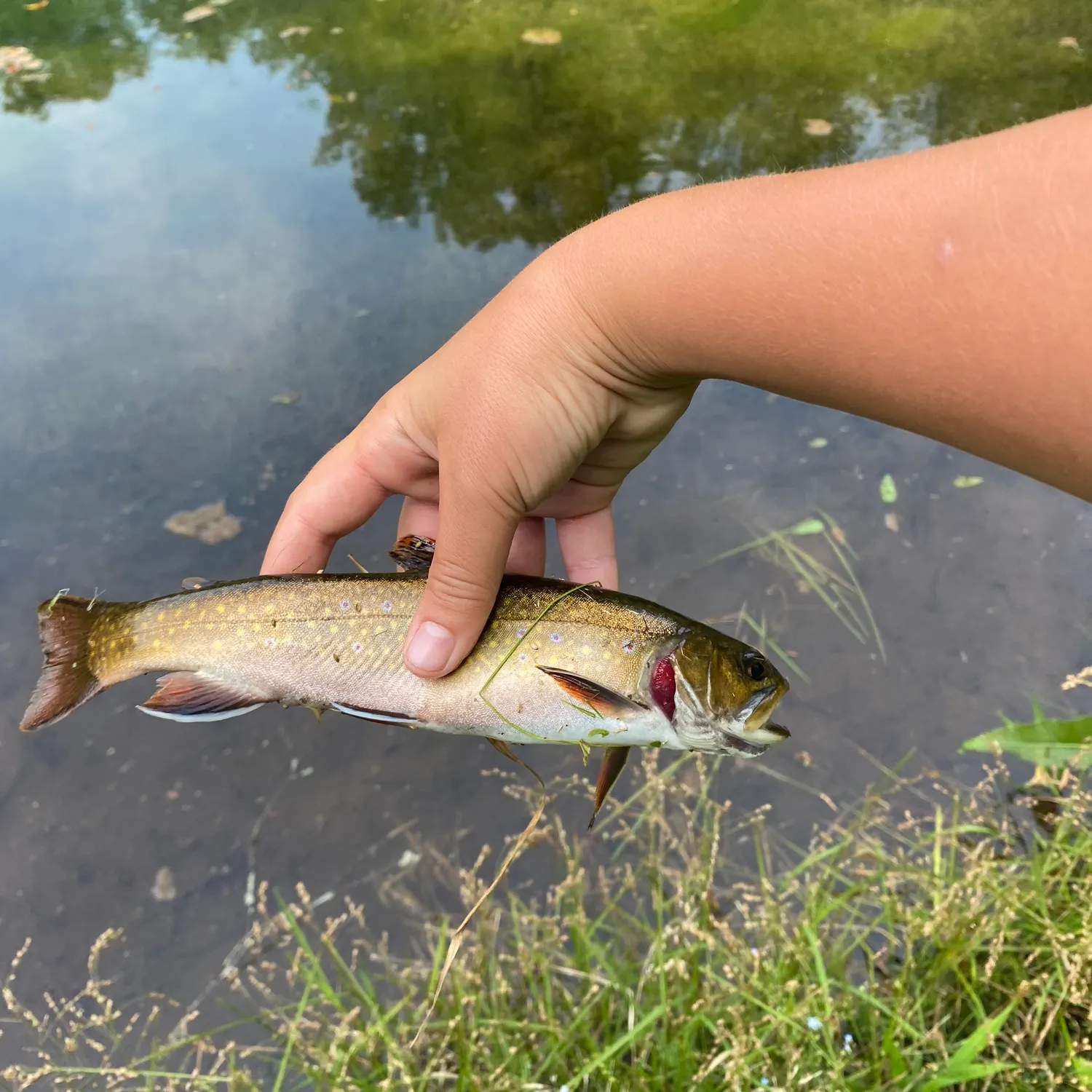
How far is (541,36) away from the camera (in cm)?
750

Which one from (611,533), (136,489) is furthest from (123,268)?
(611,533)

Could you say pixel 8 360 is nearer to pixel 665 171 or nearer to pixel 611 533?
pixel 611 533

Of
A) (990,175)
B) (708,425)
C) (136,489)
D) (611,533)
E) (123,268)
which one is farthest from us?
(123,268)

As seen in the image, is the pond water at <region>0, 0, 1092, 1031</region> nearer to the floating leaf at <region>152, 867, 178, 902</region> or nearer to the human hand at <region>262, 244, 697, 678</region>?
the floating leaf at <region>152, 867, 178, 902</region>

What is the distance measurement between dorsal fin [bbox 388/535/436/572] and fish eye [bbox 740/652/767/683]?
34.2 inches

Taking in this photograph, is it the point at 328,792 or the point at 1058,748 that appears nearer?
the point at 1058,748

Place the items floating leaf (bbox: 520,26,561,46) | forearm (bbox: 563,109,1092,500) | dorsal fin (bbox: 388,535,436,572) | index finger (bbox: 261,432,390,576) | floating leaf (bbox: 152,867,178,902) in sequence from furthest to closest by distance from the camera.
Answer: floating leaf (bbox: 520,26,561,46)
floating leaf (bbox: 152,867,178,902)
index finger (bbox: 261,432,390,576)
dorsal fin (bbox: 388,535,436,572)
forearm (bbox: 563,109,1092,500)

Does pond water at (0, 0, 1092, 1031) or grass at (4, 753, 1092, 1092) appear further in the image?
pond water at (0, 0, 1092, 1031)

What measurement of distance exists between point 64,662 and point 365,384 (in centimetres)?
262

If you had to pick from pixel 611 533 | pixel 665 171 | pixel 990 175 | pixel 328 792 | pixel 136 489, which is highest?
pixel 990 175

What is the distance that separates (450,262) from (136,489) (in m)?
2.47

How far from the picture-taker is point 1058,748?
2672mm

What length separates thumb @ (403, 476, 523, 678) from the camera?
6.11 ft

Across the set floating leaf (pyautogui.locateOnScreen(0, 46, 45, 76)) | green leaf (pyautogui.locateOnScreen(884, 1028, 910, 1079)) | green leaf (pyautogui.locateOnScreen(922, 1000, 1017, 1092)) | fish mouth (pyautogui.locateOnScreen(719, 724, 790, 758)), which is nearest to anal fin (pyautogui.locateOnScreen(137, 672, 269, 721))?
fish mouth (pyautogui.locateOnScreen(719, 724, 790, 758))
